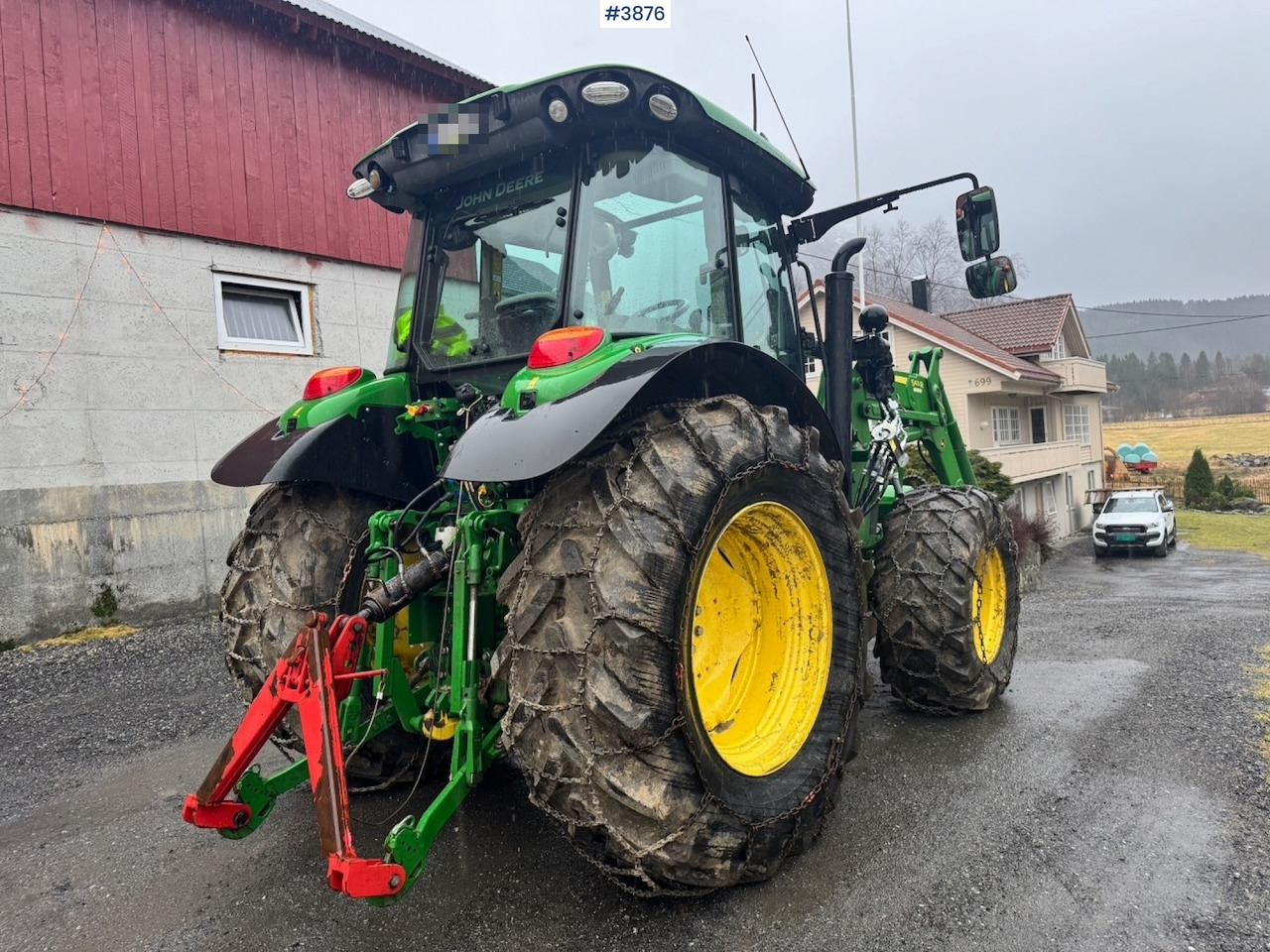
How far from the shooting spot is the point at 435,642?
284cm

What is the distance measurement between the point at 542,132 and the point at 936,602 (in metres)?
2.80

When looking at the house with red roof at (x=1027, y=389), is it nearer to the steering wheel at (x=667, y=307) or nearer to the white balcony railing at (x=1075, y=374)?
the white balcony railing at (x=1075, y=374)

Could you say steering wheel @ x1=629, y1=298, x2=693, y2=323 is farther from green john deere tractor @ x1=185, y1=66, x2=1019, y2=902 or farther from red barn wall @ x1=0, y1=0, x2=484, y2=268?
red barn wall @ x1=0, y1=0, x2=484, y2=268

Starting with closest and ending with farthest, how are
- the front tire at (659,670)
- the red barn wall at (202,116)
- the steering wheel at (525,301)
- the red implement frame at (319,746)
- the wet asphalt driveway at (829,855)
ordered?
the red implement frame at (319,746) < the front tire at (659,670) < the wet asphalt driveway at (829,855) < the steering wheel at (525,301) < the red barn wall at (202,116)

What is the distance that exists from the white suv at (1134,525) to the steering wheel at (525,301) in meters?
21.2

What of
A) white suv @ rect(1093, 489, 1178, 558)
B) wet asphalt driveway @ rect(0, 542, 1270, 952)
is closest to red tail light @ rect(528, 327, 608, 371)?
wet asphalt driveway @ rect(0, 542, 1270, 952)

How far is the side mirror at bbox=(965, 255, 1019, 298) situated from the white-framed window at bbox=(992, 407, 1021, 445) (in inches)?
792

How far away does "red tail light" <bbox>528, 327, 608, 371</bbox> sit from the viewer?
247 centimetres

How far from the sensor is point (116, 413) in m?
7.05

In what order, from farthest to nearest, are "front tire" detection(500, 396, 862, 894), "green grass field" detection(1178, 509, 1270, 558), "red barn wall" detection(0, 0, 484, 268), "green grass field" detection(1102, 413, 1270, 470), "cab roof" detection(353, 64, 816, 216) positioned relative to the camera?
"green grass field" detection(1102, 413, 1270, 470), "green grass field" detection(1178, 509, 1270, 558), "red barn wall" detection(0, 0, 484, 268), "cab roof" detection(353, 64, 816, 216), "front tire" detection(500, 396, 862, 894)

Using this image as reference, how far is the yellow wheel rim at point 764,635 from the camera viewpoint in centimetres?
277

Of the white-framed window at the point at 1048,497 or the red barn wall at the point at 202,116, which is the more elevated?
the red barn wall at the point at 202,116

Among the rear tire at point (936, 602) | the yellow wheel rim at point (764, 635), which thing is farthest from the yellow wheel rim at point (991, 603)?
the yellow wheel rim at point (764, 635)

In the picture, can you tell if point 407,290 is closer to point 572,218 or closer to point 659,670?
point 572,218
